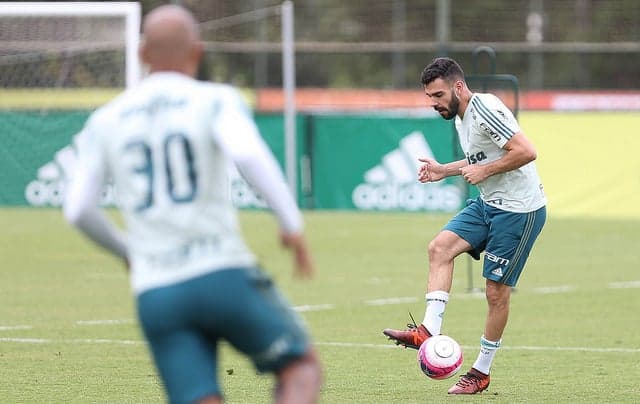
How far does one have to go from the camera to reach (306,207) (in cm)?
2809

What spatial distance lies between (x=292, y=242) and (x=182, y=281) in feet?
1.34

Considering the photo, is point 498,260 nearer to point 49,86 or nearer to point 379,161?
point 379,161

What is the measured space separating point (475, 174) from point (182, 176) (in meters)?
4.31

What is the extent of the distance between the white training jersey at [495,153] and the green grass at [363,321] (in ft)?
3.92

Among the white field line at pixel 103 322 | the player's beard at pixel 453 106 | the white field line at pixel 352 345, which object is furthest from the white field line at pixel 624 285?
the player's beard at pixel 453 106

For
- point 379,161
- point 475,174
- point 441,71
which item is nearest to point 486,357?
point 475,174

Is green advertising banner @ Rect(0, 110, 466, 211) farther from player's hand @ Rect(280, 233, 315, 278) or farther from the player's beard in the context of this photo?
player's hand @ Rect(280, 233, 315, 278)

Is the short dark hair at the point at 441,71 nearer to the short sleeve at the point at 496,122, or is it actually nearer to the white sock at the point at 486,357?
the short sleeve at the point at 496,122

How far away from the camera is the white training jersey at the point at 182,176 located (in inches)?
202

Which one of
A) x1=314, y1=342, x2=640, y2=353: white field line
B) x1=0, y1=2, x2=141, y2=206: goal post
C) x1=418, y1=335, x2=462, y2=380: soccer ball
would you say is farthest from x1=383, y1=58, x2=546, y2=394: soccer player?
x1=0, y1=2, x2=141, y2=206: goal post

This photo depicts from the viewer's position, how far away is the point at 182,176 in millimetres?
5148

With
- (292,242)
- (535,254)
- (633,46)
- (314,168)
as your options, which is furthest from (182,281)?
(633,46)

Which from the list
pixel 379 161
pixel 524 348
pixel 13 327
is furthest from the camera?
pixel 379 161

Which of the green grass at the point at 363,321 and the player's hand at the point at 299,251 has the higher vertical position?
the player's hand at the point at 299,251
